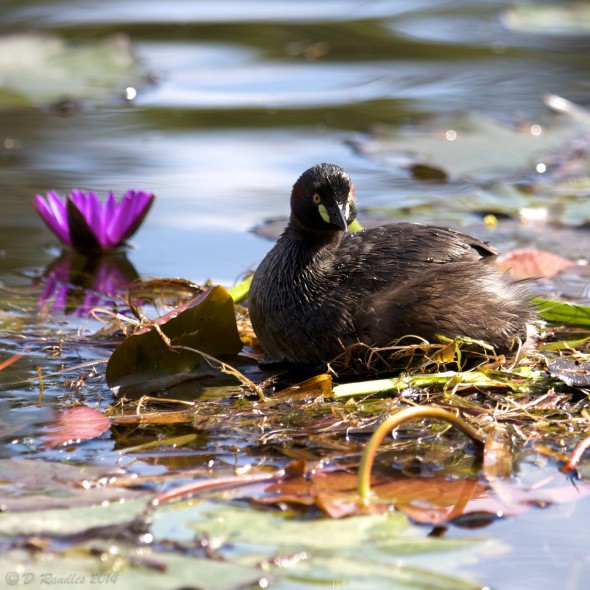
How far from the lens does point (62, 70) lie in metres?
9.70

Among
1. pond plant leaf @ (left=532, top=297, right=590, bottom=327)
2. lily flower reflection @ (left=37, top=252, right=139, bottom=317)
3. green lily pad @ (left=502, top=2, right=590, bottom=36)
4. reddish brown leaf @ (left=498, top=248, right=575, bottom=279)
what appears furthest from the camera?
green lily pad @ (left=502, top=2, right=590, bottom=36)

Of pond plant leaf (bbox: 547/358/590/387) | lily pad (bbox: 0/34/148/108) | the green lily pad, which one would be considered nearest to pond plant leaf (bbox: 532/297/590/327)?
pond plant leaf (bbox: 547/358/590/387)

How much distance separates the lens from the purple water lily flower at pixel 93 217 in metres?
5.98

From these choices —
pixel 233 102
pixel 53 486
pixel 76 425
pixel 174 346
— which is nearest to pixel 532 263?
pixel 174 346

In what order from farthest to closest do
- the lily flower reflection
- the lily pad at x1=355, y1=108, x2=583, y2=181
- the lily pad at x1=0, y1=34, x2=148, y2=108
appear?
the lily pad at x1=0, y1=34, x2=148, y2=108 → the lily pad at x1=355, y1=108, x2=583, y2=181 → the lily flower reflection

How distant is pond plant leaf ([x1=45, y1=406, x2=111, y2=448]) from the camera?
12.3 ft

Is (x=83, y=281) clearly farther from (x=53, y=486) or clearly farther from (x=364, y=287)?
(x=53, y=486)

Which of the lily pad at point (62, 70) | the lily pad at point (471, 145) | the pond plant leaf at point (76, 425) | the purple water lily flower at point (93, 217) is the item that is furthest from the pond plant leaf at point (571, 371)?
the lily pad at point (62, 70)

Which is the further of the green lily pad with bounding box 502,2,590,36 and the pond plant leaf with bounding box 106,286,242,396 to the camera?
the green lily pad with bounding box 502,2,590,36

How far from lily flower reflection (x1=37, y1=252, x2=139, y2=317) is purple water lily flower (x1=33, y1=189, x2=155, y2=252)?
0.31 ft

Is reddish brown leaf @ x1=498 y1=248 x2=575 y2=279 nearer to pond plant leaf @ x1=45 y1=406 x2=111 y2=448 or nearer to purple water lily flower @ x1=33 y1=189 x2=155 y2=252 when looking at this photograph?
purple water lily flower @ x1=33 y1=189 x2=155 y2=252

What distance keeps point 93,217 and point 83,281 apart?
17.1 inches

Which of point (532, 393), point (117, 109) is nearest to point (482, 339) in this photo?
point (532, 393)

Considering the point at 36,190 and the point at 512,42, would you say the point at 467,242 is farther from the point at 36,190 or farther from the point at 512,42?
the point at 512,42
